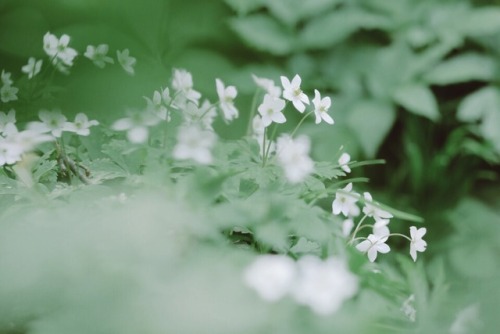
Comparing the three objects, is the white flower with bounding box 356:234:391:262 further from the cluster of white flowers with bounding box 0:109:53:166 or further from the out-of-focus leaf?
the out-of-focus leaf

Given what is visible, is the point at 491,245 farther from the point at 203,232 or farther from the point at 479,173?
the point at 203,232

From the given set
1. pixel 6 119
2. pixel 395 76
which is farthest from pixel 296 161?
pixel 395 76

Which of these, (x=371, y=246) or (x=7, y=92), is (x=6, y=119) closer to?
(x=7, y=92)

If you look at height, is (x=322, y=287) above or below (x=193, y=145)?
below

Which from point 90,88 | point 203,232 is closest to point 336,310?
point 203,232

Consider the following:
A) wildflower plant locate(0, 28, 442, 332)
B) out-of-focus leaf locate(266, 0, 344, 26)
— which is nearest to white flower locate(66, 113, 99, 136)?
wildflower plant locate(0, 28, 442, 332)

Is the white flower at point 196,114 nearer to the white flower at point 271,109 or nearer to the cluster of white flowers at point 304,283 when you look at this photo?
the white flower at point 271,109
